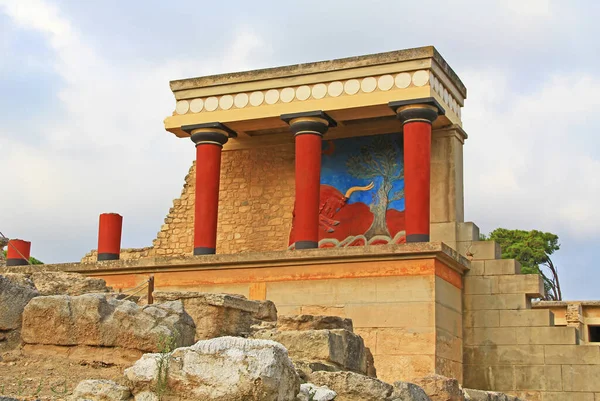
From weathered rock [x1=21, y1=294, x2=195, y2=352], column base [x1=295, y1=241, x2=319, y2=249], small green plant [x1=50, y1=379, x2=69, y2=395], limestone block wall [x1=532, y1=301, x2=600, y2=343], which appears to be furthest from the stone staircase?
small green plant [x1=50, y1=379, x2=69, y2=395]

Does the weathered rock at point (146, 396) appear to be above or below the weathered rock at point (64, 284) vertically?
below

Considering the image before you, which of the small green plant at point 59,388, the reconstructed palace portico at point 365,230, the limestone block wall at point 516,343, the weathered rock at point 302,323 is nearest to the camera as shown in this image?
the small green plant at point 59,388

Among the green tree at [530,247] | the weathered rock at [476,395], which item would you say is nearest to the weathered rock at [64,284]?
the weathered rock at [476,395]

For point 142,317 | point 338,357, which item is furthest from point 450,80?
point 142,317

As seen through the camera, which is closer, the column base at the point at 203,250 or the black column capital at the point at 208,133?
the column base at the point at 203,250

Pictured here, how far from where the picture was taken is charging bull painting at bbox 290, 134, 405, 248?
60.8 ft

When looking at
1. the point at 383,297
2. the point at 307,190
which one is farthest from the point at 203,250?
the point at 383,297

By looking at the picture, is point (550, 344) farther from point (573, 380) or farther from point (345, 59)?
point (345, 59)

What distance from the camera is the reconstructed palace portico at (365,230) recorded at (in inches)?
603

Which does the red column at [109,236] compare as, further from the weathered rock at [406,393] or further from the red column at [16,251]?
the weathered rock at [406,393]

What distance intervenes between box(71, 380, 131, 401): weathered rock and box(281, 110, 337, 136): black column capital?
11636 mm

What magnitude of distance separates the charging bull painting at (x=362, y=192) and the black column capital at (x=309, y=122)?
162 cm

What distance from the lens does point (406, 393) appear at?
7871 mm

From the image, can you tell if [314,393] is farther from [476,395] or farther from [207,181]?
[207,181]
